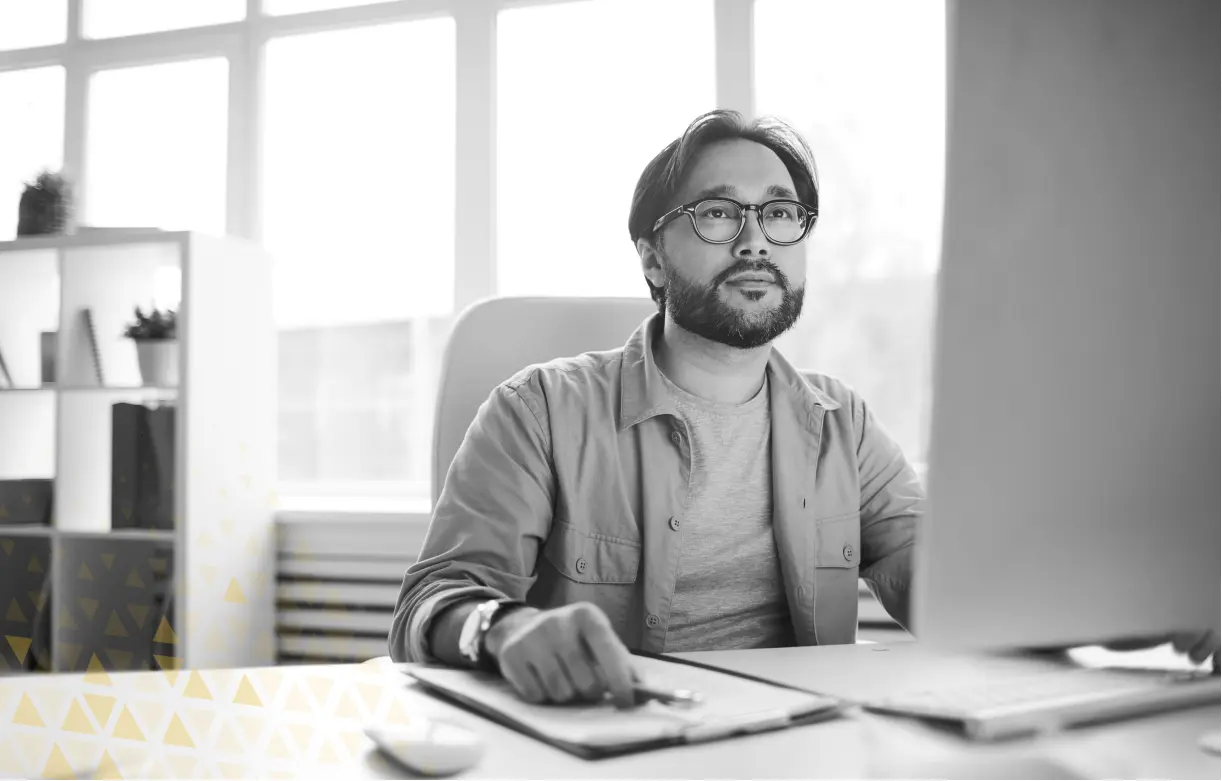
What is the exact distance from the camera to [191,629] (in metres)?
2.40

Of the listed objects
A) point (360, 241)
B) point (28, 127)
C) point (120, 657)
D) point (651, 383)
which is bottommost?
point (120, 657)

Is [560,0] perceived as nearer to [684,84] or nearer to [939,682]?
[684,84]

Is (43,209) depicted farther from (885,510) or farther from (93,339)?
(885,510)

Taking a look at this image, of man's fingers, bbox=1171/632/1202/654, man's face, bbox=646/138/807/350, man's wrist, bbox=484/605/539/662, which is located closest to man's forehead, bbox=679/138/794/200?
man's face, bbox=646/138/807/350

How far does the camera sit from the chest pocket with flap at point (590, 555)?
117 centimetres

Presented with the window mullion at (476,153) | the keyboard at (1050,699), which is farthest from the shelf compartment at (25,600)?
the keyboard at (1050,699)

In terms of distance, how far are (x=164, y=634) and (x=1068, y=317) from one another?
2.60m

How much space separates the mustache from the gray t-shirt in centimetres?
16

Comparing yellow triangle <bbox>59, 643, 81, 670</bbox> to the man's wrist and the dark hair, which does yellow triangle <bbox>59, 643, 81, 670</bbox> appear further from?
the man's wrist

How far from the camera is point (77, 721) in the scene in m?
0.64

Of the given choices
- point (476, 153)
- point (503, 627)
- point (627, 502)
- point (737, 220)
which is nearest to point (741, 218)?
point (737, 220)

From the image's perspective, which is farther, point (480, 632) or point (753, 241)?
point (753, 241)

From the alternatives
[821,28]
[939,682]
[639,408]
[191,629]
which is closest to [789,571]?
[639,408]

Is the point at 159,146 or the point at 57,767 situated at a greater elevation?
the point at 159,146
